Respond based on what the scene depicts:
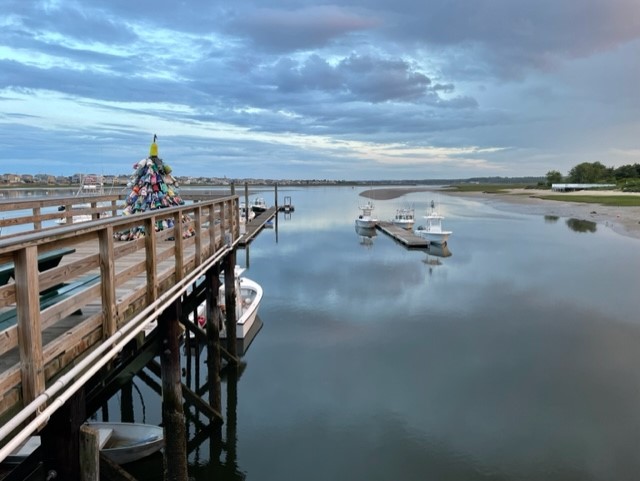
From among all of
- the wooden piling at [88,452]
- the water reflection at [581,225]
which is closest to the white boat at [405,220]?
the water reflection at [581,225]

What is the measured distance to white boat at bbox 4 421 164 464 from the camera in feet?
27.7

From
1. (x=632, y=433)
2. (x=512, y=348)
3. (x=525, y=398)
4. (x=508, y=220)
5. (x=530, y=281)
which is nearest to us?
(x=632, y=433)

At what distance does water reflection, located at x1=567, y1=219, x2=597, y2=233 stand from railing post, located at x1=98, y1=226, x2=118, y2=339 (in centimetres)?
5078

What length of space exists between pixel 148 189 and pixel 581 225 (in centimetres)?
5259

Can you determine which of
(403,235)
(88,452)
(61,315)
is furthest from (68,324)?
(403,235)

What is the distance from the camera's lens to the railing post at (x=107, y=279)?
471 centimetres

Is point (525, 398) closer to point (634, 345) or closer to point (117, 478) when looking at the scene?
point (634, 345)

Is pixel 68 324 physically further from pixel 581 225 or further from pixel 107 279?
pixel 581 225

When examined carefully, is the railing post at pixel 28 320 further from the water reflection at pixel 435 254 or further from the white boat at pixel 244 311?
the water reflection at pixel 435 254

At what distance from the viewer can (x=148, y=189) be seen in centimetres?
1121

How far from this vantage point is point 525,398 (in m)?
12.1

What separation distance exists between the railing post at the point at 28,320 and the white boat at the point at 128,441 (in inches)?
215

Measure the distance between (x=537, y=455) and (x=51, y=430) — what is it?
9.16 m

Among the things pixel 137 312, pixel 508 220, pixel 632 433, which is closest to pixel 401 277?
pixel 632 433
